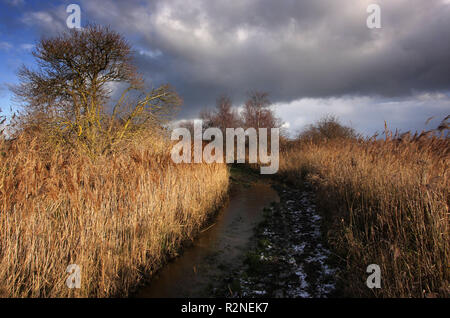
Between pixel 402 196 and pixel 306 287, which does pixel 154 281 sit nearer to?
pixel 306 287

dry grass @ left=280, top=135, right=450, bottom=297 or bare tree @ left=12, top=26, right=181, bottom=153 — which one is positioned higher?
bare tree @ left=12, top=26, right=181, bottom=153

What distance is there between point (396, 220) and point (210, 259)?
317 centimetres

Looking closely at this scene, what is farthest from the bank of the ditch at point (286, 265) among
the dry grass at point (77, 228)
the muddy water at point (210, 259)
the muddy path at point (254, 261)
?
the dry grass at point (77, 228)

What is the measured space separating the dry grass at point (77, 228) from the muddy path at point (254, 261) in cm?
45

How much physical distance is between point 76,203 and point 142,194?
52.7 inches

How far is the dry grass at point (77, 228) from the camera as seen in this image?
8.98 ft

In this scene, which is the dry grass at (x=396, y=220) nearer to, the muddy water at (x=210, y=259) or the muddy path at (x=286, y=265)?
the muddy path at (x=286, y=265)

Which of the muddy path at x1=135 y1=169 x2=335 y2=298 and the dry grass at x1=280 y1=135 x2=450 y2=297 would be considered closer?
the dry grass at x1=280 y1=135 x2=450 y2=297

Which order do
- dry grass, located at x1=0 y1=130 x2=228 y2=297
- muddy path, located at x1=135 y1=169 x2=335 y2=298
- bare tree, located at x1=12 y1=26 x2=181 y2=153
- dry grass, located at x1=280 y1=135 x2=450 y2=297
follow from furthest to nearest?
bare tree, located at x1=12 y1=26 x2=181 y2=153 → muddy path, located at x1=135 y1=169 x2=335 y2=298 → dry grass, located at x1=0 y1=130 x2=228 y2=297 → dry grass, located at x1=280 y1=135 x2=450 y2=297

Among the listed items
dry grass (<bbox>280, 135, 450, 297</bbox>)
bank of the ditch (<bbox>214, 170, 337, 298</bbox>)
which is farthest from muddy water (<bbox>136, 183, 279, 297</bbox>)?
dry grass (<bbox>280, 135, 450, 297</bbox>)

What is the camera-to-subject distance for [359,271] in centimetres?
311

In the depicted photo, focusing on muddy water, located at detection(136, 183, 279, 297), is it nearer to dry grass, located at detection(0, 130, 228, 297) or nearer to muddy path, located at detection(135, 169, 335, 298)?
muddy path, located at detection(135, 169, 335, 298)

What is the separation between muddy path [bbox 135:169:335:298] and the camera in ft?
11.0
